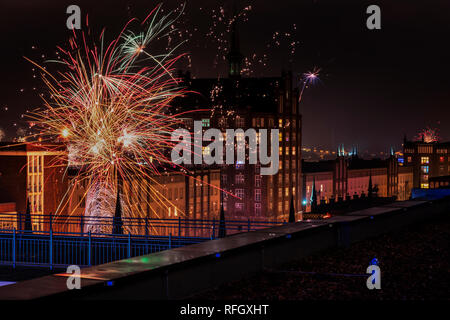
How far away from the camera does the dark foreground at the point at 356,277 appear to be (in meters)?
8.98

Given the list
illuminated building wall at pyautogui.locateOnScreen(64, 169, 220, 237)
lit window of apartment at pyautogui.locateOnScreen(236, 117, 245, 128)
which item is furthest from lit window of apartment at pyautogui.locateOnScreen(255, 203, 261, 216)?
lit window of apartment at pyautogui.locateOnScreen(236, 117, 245, 128)

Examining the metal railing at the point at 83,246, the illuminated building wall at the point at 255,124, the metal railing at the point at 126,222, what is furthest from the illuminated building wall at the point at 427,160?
the metal railing at the point at 83,246

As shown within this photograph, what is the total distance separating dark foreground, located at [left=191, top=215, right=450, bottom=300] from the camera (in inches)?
353

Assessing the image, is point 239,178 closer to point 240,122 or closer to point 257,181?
point 257,181

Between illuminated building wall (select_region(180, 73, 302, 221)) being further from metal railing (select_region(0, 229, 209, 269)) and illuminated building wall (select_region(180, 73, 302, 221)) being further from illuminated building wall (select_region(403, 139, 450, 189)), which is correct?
metal railing (select_region(0, 229, 209, 269))

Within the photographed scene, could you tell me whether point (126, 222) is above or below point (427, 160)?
below

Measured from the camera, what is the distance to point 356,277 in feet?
33.4

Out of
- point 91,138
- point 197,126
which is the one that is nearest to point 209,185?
point 197,126

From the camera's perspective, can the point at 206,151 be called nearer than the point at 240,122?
Yes

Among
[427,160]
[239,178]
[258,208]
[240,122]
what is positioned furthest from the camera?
[427,160]

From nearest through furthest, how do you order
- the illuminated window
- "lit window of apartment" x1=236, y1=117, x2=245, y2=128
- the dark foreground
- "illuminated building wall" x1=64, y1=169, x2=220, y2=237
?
1. the dark foreground
2. "illuminated building wall" x1=64, y1=169, x2=220, y2=237
3. the illuminated window
4. "lit window of apartment" x1=236, y1=117, x2=245, y2=128

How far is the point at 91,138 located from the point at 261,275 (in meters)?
35.2

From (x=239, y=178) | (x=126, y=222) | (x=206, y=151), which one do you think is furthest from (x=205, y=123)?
(x=126, y=222)

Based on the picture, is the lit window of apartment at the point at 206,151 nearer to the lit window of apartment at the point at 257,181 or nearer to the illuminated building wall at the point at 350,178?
the lit window of apartment at the point at 257,181
